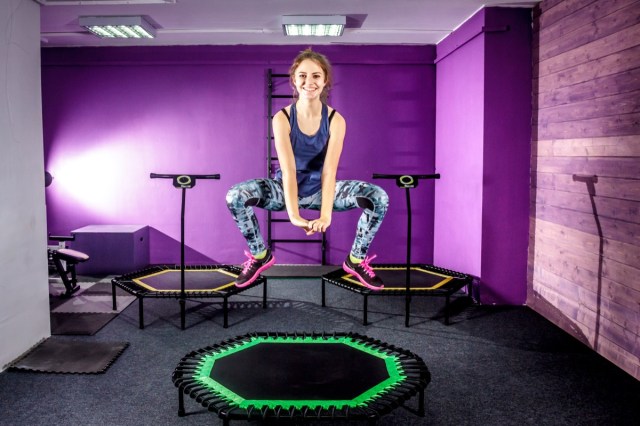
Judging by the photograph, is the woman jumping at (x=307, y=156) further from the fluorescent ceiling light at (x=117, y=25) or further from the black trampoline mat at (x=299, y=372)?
the fluorescent ceiling light at (x=117, y=25)

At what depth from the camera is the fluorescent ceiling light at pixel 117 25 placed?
4.99 m

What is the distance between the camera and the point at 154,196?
6.41m

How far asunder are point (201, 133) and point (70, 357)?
3428 mm

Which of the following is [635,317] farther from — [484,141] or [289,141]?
[289,141]

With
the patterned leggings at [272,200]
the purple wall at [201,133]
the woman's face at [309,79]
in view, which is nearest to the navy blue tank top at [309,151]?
the woman's face at [309,79]

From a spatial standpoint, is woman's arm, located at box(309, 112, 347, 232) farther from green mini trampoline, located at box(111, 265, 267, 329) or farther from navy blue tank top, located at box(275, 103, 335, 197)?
green mini trampoline, located at box(111, 265, 267, 329)

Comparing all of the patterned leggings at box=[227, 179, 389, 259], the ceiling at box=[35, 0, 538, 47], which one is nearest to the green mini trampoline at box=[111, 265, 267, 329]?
the patterned leggings at box=[227, 179, 389, 259]

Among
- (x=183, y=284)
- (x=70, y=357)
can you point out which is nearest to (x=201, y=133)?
(x=183, y=284)

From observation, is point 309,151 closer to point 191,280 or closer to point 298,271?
point 191,280

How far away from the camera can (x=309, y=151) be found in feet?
7.76

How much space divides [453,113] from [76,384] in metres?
4.26

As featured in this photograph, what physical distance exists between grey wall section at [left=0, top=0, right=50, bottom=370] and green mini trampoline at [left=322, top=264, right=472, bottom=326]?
222cm

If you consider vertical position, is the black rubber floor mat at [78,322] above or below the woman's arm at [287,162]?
below

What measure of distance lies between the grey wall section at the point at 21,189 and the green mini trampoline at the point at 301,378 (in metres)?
1.43
